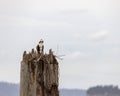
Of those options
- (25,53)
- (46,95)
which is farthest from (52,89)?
(25,53)

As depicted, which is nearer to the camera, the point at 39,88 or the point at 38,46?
the point at 39,88

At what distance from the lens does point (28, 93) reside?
46.9 feet

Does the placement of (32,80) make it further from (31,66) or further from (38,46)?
(38,46)

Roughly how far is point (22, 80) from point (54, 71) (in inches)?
34.0

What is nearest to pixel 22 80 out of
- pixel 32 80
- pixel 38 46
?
pixel 32 80

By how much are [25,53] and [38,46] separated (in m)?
0.84

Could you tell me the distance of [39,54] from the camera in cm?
1485

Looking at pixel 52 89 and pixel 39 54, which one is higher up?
pixel 39 54

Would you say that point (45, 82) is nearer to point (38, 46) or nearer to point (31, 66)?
point (31, 66)

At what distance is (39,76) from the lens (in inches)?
571

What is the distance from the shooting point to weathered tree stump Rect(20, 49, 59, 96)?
1437 centimetres

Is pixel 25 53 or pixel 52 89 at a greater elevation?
pixel 25 53

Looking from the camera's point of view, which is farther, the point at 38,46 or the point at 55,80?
the point at 38,46

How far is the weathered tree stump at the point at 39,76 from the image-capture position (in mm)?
14367
